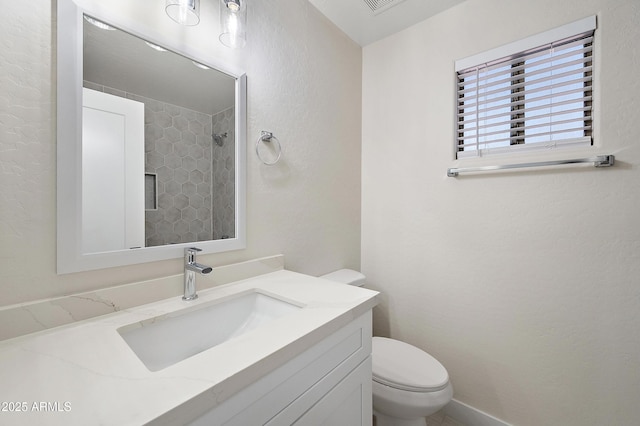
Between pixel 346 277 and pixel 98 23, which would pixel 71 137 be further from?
pixel 346 277

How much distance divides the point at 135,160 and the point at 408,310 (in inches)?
63.6

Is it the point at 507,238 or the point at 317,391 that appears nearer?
the point at 317,391

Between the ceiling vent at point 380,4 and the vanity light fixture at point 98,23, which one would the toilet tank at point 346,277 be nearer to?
the vanity light fixture at point 98,23

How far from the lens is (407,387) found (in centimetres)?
108

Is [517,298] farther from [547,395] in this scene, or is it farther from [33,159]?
[33,159]

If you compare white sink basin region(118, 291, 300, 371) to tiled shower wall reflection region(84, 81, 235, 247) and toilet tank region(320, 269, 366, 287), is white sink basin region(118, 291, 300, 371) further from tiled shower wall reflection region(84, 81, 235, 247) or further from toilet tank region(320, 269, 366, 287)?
toilet tank region(320, 269, 366, 287)

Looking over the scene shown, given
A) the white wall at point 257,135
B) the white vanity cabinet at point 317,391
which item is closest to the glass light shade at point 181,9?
the white wall at point 257,135

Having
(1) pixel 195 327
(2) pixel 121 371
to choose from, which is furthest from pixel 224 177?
(2) pixel 121 371

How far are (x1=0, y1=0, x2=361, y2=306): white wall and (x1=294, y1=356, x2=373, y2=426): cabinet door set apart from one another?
2.04 feet

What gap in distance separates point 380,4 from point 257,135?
40.3 inches

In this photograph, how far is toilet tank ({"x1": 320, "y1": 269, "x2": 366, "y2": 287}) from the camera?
4.90ft

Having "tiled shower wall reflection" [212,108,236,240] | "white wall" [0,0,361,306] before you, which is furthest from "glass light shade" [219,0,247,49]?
"tiled shower wall reflection" [212,108,236,240]

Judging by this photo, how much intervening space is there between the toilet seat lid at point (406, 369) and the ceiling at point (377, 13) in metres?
1.84

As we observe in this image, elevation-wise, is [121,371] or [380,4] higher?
[380,4]
